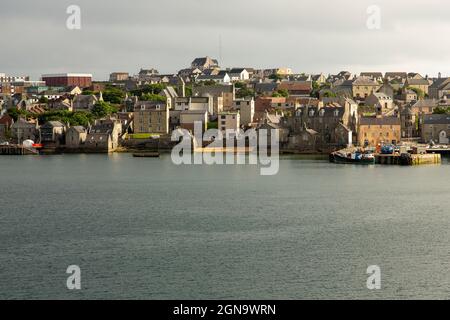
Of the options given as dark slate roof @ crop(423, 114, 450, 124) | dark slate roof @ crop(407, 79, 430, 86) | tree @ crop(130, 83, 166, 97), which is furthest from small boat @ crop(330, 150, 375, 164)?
dark slate roof @ crop(407, 79, 430, 86)

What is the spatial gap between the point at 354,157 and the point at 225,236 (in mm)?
31213

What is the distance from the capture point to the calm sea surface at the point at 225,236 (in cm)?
2109

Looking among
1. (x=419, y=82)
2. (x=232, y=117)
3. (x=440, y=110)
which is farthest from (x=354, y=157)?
(x=419, y=82)

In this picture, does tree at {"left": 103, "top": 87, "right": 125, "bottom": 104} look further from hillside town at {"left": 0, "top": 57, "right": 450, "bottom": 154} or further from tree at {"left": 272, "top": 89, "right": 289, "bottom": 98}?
tree at {"left": 272, "top": 89, "right": 289, "bottom": 98}

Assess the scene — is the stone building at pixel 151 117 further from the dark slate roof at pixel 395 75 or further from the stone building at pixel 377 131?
the dark slate roof at pixel 395 75

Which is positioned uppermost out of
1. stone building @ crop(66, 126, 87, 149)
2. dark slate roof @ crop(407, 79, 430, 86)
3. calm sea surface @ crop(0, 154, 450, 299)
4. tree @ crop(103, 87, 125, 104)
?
dark slate roof @ crop(407, 79, 430, 86)

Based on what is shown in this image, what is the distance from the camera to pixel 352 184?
4234cm

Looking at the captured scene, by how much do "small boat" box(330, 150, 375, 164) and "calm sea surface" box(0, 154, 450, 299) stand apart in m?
10.2

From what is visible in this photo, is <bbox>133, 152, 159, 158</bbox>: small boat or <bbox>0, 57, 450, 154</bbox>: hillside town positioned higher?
<bbox>0, 57, 450, 154</bbox>: hillside town

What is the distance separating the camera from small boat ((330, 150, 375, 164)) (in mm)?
56812

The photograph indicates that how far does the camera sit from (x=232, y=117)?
234 feet

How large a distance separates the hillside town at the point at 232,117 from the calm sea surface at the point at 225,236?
Answer: 20240mm
